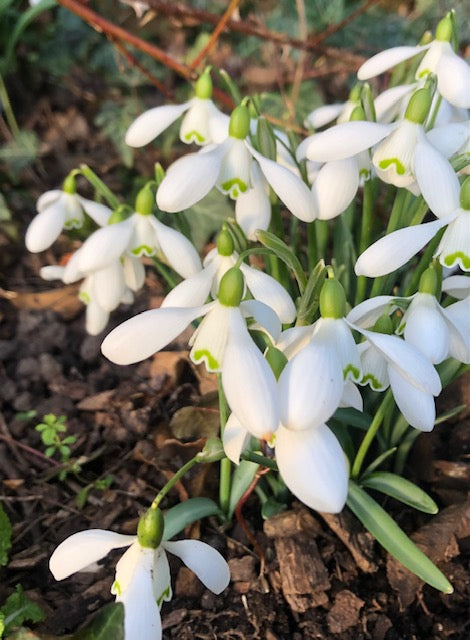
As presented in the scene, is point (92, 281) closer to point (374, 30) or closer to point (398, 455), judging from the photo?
point (398, 455)

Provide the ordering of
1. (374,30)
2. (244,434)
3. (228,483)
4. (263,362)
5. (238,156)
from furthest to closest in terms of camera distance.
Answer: (374,30), (228,483), (238,156), (244,434), (263,362)

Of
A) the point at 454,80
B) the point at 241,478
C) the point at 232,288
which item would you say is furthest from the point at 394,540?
the point at 454,80

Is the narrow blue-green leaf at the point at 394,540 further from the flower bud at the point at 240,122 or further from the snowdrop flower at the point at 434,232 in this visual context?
the flower bud at the point at 240,122

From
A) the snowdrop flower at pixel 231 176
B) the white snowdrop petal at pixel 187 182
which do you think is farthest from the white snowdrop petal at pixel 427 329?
the white snowdrop petal at pixel 187 182

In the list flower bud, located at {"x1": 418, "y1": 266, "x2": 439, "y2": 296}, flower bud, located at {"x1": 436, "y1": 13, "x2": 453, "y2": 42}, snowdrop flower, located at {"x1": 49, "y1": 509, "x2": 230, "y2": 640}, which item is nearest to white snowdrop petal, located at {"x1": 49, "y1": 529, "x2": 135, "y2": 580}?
snowdrop flower, located at {"x1": 49, "y1": 509, "x2": 230, "y2": 640}

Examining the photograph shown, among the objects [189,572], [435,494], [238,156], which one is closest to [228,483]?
[189,572]

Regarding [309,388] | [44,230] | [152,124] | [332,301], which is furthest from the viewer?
[44,230]

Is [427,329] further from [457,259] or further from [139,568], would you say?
[139,568]
